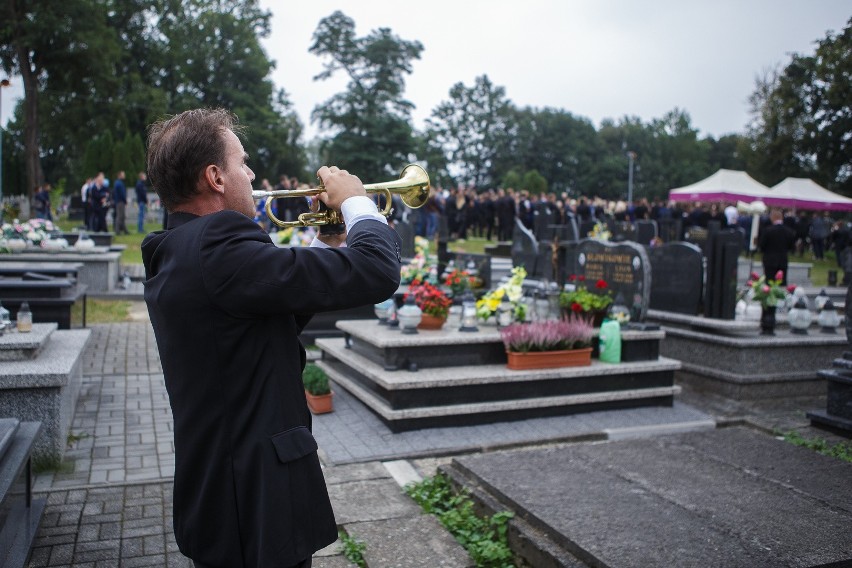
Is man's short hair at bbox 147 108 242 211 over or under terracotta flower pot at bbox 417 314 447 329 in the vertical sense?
over

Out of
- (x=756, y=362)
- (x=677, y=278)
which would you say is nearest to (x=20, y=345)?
(x=756, y=362)

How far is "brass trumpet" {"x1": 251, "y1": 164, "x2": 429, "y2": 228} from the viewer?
264cm

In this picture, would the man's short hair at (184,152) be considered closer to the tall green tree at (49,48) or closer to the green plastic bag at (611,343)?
the green plastic bag at (611,343)

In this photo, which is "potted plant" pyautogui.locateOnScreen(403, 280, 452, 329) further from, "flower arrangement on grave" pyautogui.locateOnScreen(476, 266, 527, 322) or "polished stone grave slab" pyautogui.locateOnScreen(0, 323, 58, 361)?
"polished stone grave slab" pyautogui.locateOnScreen(0, 323, 58, 361)

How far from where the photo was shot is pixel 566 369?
7.12m

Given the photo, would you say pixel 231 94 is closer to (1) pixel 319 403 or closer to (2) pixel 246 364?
(1) pixel 319 403

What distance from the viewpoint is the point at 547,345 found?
23.3 feet

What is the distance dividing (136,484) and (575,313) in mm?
4648

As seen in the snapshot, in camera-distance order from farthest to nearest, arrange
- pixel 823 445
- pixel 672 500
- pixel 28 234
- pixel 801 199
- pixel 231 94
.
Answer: pixel 231 94 < pixel 801 199 < pixel 28 234 < pixel 823 445 < pixel 672 500

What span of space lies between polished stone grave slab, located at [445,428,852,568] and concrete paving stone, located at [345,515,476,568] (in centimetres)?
41

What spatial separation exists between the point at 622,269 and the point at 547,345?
7.10 ft

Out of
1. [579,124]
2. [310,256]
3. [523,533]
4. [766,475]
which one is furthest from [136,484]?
[579,124]

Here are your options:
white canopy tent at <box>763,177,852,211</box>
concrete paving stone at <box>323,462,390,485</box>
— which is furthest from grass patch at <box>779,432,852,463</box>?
white canopy tent at <box>763,177,852,211</box>

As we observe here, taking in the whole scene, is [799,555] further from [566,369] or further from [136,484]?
[136,484]
